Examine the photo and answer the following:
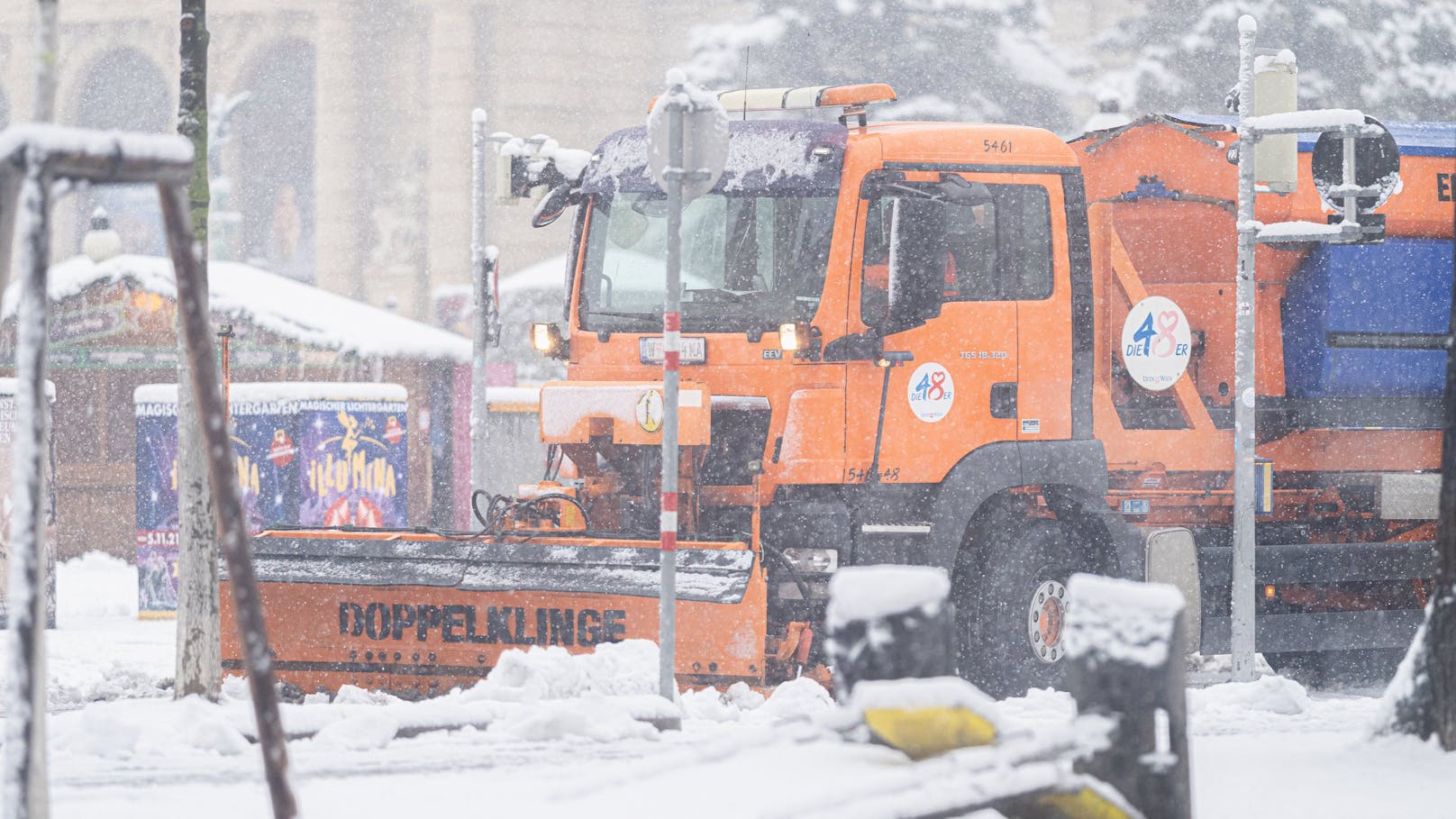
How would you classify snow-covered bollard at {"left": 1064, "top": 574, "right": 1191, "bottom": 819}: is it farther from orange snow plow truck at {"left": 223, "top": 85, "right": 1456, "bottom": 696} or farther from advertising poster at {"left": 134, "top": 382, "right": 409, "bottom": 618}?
advertising poster at {"left": 134, "top": 382, "right": 409, "bottom": 618}

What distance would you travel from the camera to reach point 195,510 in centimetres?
955

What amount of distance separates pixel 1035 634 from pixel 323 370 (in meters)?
12.4

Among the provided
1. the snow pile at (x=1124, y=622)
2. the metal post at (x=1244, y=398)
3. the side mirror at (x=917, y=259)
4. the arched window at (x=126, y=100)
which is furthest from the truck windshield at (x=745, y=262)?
the arched window at (x=126, y=100)

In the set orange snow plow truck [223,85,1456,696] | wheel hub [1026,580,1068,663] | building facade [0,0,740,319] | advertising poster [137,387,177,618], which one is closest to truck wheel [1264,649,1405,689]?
orange snow plow truck [223,85,1456,696]

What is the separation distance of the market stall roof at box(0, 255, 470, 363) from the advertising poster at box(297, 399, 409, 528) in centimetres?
338

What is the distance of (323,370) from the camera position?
21.7 m

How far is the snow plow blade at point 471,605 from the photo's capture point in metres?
9.70

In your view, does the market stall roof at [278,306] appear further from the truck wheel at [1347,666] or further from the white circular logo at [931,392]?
the truck wheel at [1347,666]

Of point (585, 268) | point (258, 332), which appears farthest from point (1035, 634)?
point (258, 332)

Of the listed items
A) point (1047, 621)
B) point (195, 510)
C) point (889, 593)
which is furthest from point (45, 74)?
point (1047, 621)

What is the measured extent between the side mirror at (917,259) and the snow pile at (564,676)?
219cm

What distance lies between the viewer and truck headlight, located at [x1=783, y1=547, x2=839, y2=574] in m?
10.3

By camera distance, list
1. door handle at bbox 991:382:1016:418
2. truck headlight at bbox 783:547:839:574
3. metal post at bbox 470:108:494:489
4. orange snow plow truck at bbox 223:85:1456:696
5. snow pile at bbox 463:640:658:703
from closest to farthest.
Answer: snow pile at bbox 463:640:658:703 → orange snow plow truck at bbox 223:85:1456:696 → truck headlight at bbox 783:547:839:574 → door handle at bbox 991:382:1016:418 → metal post at bbox 470:108:494:489

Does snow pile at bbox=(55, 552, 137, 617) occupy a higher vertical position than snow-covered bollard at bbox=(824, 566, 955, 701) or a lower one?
lower
